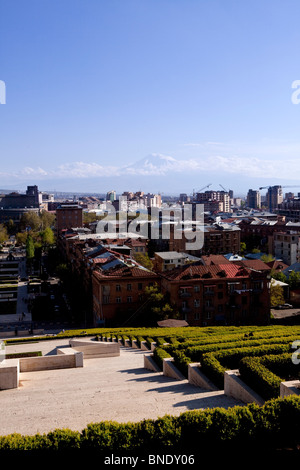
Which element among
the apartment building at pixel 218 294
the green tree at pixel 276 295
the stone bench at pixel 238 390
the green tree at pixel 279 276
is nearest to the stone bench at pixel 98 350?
the stone bench at pixel 238 390

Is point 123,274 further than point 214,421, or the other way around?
point 123,274

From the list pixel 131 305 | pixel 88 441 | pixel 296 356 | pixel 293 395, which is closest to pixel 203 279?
pixel 131 305

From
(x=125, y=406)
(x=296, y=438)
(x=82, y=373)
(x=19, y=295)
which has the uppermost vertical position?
(x=296, y=438)

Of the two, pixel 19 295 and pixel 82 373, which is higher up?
pixel 82 373

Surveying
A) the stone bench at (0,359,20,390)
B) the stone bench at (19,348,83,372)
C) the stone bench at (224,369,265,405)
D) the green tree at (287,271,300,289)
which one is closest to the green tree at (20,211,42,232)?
the green tree at (287,271,300,289)

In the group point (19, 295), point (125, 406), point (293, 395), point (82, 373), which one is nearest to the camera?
point (293, 395)

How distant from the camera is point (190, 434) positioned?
25.5ft

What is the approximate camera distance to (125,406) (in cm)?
1095

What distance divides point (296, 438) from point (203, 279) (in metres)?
25.8

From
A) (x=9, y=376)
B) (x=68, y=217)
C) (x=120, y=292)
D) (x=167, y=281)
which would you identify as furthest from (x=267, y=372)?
(x=68, y=217)

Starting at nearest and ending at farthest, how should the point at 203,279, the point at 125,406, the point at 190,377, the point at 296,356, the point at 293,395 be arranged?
the point at 293,395
the point at 125,406
the point at 296,356
the point at 190,377
the point at 203,279

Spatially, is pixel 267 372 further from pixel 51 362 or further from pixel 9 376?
pixel 51 362

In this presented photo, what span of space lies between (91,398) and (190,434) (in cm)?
500
